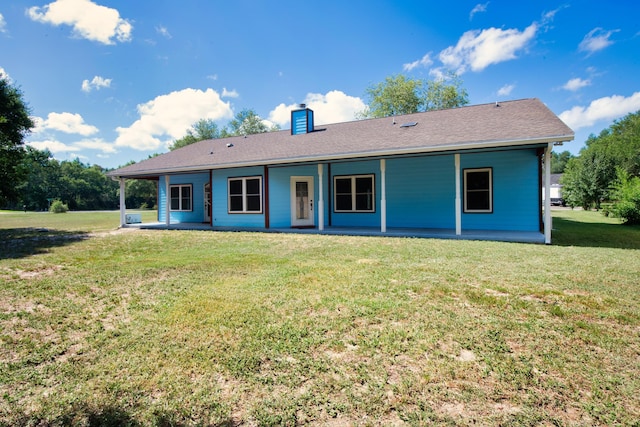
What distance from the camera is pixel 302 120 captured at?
1538 centimetres

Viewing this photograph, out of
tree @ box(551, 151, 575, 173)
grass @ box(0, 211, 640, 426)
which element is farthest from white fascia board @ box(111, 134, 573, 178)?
tree @ box(551, 151, 575, 173)

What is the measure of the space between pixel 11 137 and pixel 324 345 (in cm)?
1846

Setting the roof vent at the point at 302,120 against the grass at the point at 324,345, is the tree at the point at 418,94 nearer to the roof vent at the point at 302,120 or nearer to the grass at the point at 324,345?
the roof vent at the point at 302,120

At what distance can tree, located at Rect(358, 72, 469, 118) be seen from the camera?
33.0 metres

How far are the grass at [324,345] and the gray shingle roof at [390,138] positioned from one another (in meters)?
4.39

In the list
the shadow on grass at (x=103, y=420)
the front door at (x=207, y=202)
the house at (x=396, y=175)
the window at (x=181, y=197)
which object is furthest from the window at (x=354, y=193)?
the shadow on grass at (x=103, y=420)

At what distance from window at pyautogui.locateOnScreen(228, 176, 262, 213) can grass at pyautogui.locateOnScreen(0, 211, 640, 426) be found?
7.69m

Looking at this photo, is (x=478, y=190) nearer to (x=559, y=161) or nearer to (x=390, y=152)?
(x=390, y=152)

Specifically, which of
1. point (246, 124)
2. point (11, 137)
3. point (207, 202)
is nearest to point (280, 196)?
point (207, 202)

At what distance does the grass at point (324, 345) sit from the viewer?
7.25ft

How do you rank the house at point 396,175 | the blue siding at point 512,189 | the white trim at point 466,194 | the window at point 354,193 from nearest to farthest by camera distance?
the house at point 396,175, the blue siding at point 512,189, the white trim at point 466,194, the window at point 354,193

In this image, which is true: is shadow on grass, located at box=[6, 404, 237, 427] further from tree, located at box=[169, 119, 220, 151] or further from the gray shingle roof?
tree, located at box=[169, 119, 220, 151]

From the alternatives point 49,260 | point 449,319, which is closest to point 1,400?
point 449,319

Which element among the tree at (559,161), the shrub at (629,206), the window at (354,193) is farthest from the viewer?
the tree at (559,161)
